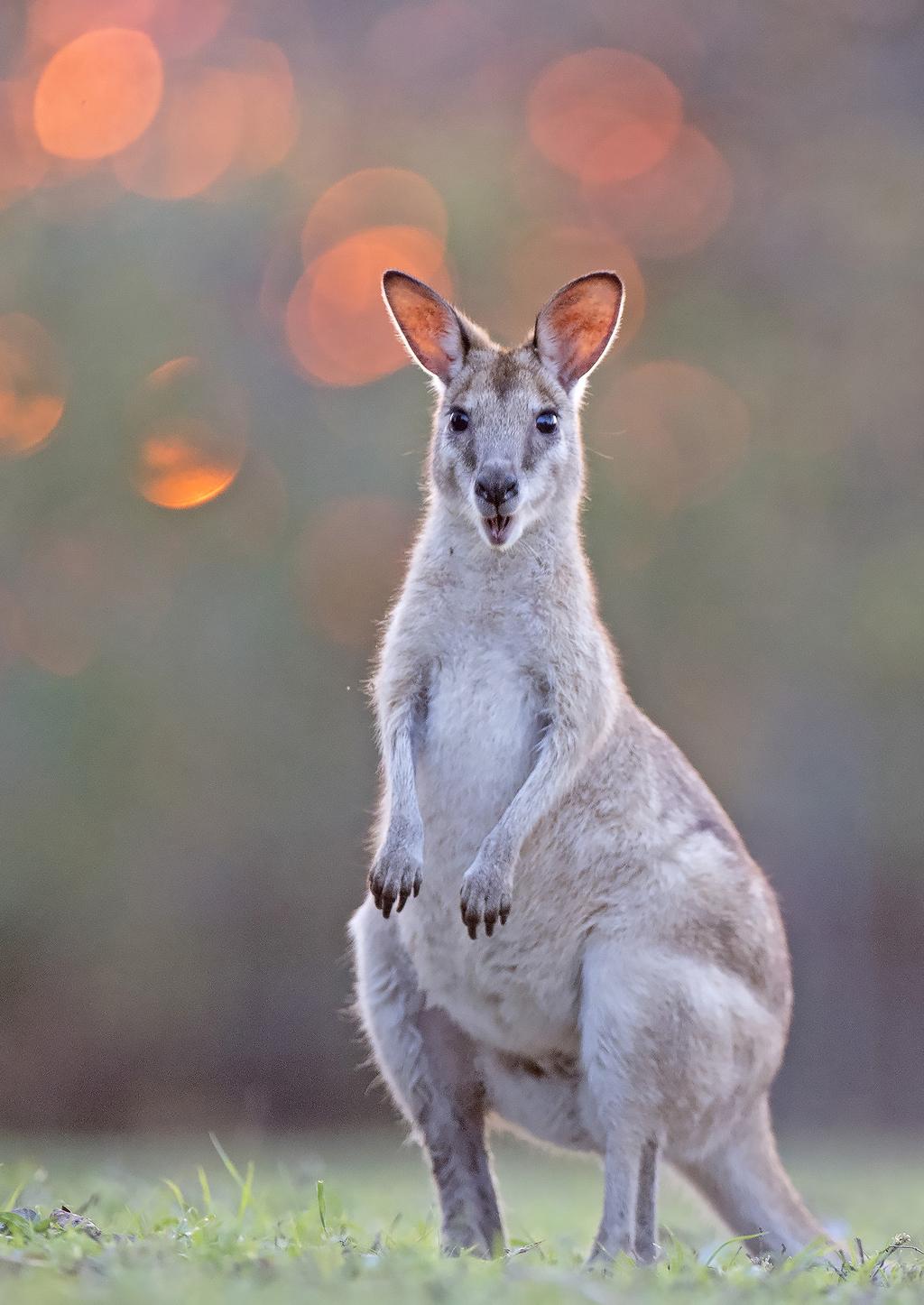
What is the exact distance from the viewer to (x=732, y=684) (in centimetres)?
1262

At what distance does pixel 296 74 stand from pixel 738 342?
388 centimetres

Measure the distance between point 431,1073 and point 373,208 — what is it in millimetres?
8456

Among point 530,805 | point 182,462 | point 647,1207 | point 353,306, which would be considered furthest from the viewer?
point 182,462

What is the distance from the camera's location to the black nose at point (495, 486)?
4387 mm

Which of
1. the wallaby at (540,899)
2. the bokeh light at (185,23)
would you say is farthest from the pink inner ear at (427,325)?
the bokeh light at (185,23)

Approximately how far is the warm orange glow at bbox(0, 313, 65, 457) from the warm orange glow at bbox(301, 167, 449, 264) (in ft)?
6.28

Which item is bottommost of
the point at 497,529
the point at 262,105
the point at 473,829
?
the point at 473,829

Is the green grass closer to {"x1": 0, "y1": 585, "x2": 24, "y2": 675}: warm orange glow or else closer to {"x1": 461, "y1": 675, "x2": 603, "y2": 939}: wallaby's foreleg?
{"x1": 461, "y1": 675, "x2": 603, "y2": 939}: wallaby's foreleg

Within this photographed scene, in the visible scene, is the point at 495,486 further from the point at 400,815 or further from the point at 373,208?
the point at 373,208

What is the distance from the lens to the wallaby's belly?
4277 millimetres

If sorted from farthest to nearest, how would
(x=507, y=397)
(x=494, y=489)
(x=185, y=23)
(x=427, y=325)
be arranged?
(x=185, y=23), (x=427, y=325), (x=507, y=397), (x=494, y=489)

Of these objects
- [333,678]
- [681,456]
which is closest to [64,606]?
[333,678]

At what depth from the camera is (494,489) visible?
4.38 m

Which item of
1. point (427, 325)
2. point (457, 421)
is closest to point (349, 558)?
point (427, 325)
